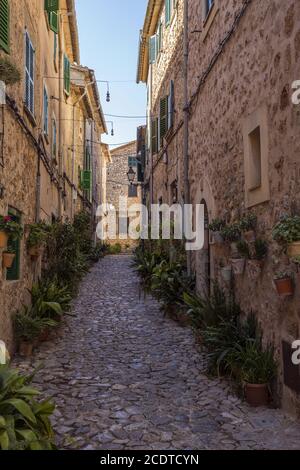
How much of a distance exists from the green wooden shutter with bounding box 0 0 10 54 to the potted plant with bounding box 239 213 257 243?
3462 mm

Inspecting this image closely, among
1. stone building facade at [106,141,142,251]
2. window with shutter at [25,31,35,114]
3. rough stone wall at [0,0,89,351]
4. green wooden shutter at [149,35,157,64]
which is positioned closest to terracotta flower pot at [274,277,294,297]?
rough stone wall at [0,0,89,351]

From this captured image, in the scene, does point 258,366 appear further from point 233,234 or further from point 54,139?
point 54,139

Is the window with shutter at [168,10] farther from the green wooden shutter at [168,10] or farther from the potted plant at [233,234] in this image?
the potted plant at [233,234]

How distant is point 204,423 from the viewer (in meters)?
3.93

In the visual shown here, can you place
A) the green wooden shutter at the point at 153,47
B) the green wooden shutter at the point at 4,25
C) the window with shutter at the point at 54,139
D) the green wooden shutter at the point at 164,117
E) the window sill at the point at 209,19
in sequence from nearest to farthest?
1. the green wooden shutter at the point at 4,25
2. the window sill at the point at 209,19
3. the window with shutter at the point at 54,139
4. the green wooden shutter at the point at 164,117
5. the green wooden shutter at the point at 153,47

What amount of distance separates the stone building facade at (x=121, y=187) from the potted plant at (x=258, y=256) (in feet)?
75.3

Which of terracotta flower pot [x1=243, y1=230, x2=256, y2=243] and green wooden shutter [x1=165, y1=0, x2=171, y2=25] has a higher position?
green wooden shutter [x1=165, y1=0, x2=171, y2=25]

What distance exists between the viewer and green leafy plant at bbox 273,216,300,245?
344cm

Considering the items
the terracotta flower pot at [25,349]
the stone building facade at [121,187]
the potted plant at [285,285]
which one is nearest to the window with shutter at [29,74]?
the terracotta flower pot at [25,349]

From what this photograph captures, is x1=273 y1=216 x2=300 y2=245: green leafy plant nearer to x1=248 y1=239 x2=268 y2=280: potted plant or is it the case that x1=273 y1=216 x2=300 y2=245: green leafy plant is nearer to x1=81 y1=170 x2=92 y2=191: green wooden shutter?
x1=248 y1=239 x2=268 y2=280: potted plant

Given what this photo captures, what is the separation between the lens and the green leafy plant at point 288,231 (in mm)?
3443

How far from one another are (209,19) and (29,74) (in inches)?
120

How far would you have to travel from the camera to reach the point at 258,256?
14.8 ft
